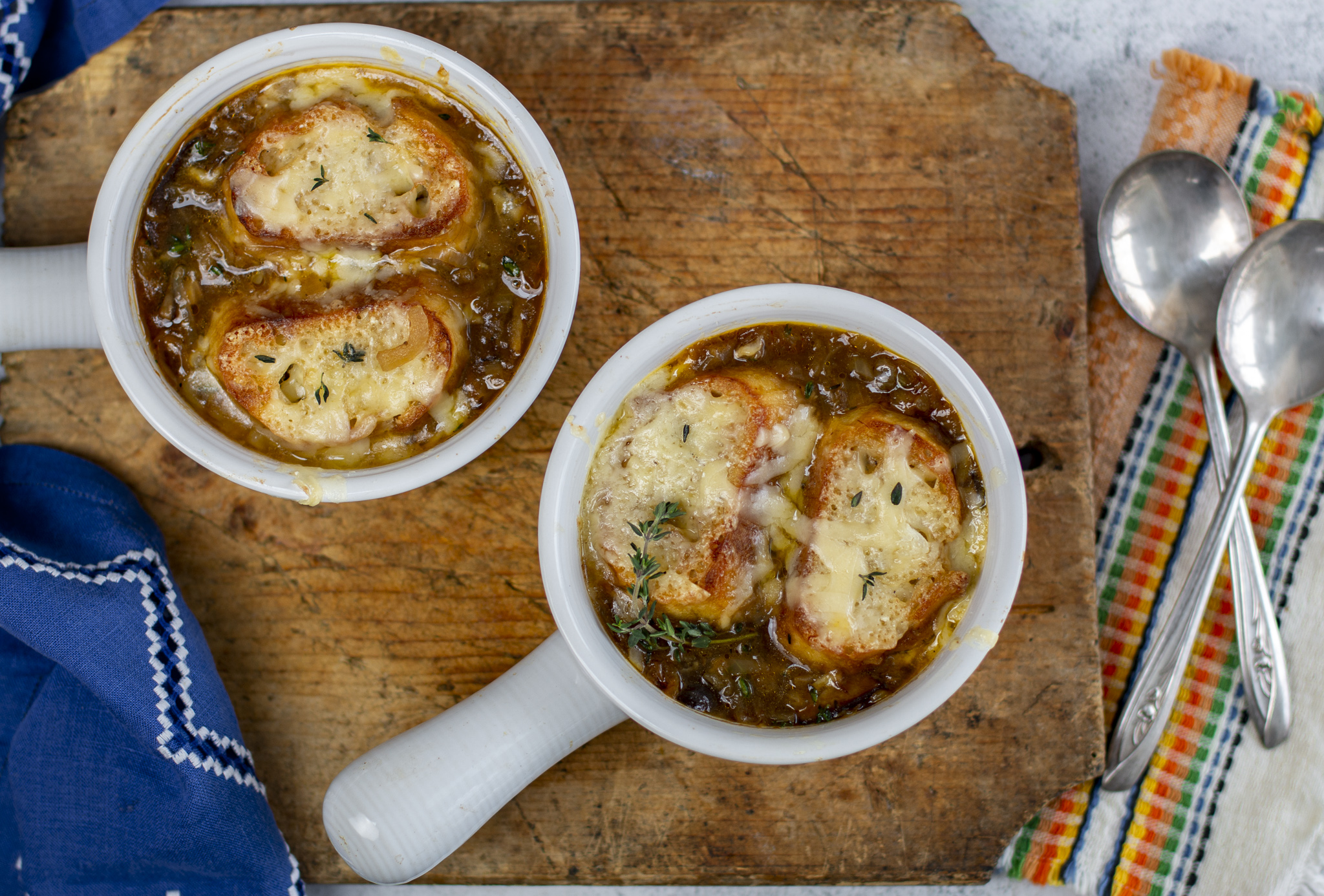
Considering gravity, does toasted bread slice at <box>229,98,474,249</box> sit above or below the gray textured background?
below

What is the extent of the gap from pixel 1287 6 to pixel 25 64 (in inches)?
137

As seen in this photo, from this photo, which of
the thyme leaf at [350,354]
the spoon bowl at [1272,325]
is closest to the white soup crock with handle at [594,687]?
the thyme leaf at [350,354]

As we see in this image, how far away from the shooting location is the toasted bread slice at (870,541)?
1800mm

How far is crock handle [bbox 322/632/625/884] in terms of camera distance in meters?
1.95

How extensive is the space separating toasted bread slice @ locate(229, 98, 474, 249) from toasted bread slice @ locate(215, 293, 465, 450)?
0.17 meters

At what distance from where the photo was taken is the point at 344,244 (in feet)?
6.48

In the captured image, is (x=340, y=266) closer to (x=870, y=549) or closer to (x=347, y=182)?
(x=347, y=182)

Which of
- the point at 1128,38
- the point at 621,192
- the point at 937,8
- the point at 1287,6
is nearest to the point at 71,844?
the point at 621,192

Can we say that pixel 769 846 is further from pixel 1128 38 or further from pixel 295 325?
pixel 1128 38

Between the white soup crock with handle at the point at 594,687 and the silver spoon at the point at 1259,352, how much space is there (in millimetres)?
899

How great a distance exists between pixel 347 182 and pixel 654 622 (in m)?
1.11

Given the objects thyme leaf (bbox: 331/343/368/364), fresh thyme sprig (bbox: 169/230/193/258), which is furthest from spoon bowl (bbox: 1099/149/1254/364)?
fresh thyme sprig (bbox: 169/230/193/258)

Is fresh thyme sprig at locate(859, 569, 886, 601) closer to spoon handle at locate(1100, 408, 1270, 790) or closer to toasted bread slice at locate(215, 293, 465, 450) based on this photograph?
toasted bread slice at locate(215, 293, 465, 450)

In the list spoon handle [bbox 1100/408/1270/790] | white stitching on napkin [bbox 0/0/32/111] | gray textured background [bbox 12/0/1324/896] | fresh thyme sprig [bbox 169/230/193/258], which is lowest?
spoon handle [bbox 1100/408/1270/790]
